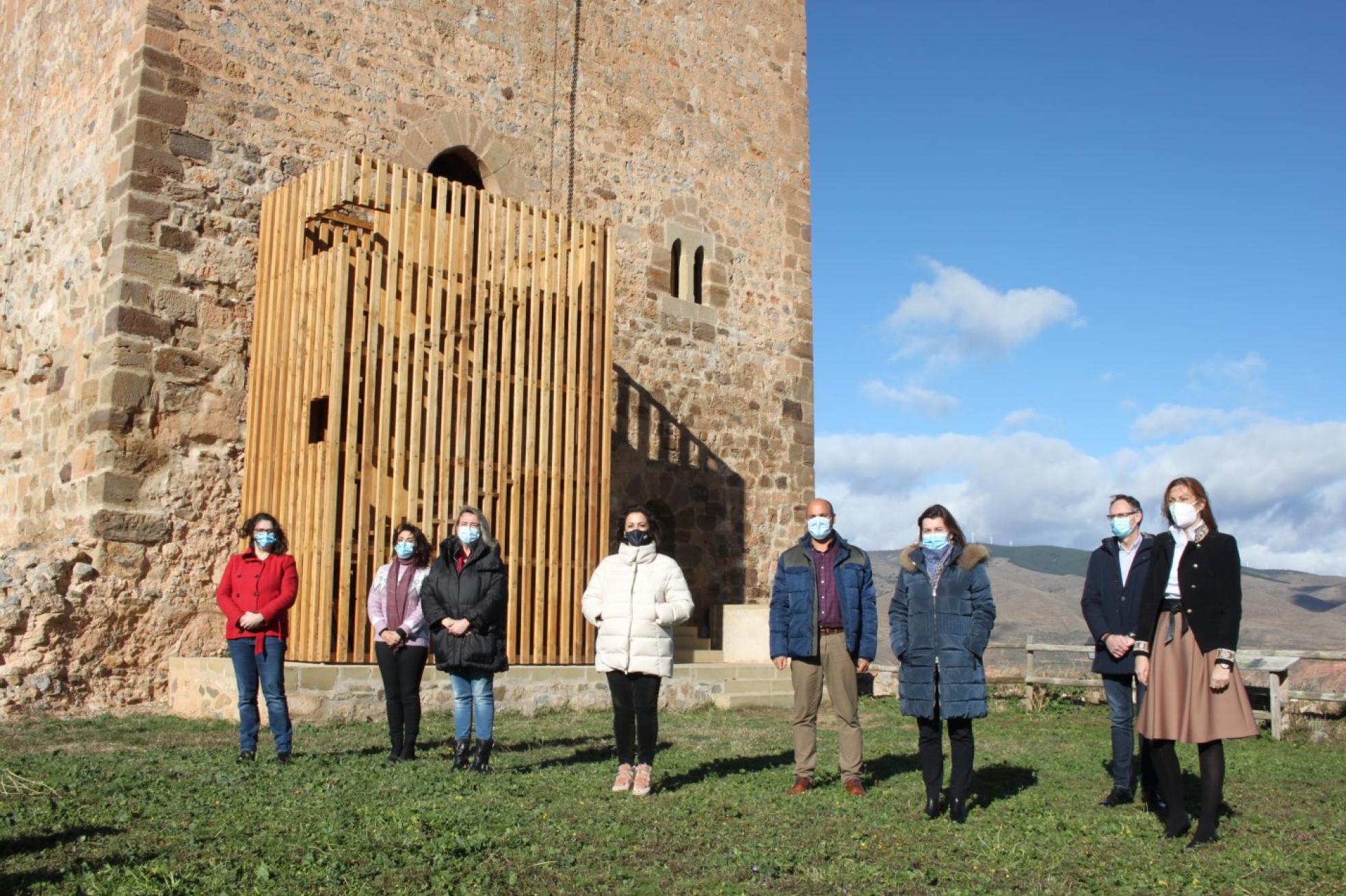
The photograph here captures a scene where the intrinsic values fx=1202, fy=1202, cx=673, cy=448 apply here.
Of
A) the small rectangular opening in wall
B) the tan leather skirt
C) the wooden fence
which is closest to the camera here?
the tan leather skirt

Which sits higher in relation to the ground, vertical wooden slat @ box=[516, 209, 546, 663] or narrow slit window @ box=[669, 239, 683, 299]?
narrow slit window @ box=[669, 239, 683, 299]

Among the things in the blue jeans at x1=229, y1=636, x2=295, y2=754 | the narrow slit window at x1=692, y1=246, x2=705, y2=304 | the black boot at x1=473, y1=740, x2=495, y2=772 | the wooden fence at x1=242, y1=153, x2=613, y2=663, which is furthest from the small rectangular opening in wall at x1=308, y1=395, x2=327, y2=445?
the narrow slit window at x1=692, y1=246, x2=705, y2=304

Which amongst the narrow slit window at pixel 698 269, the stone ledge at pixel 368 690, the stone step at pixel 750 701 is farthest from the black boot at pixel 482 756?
the narrow slit window at pixel 698 269

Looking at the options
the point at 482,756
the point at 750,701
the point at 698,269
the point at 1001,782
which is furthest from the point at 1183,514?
the point at 698,269

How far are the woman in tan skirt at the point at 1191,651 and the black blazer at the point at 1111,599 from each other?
0.79m

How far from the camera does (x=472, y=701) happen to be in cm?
731

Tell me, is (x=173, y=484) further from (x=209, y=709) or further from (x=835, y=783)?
(x=835, y=783)

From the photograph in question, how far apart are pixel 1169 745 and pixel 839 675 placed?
178 cm

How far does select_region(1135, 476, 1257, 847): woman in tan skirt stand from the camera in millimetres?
5613

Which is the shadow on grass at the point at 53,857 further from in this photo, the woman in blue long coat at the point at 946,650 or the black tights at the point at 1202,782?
the black tights at the point at 1202,782

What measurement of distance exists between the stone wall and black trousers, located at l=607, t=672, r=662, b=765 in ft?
17.9

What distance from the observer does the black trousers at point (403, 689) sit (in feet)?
24.4

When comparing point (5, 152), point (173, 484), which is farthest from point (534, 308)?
point (5, 152)

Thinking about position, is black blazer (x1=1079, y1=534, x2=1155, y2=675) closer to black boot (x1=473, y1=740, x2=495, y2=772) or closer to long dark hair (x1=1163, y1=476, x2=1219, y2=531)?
long dark hair (x1=1163, y1=476, x2=1219, y2=531)
